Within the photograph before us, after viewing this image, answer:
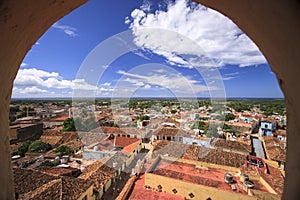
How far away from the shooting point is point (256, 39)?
86 centimetres

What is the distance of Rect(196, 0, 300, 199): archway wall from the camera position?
611 millimetres

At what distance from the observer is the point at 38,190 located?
6789 millimetres

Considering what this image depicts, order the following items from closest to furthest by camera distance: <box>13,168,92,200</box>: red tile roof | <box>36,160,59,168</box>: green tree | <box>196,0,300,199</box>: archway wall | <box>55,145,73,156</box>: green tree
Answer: <box>196,0,300,199</box>: archway wall
<box>13,168,92,200</box>: red tile roof
<box>36,160,59,168</box>: green tree
<box>55,145,73,156</box>: green tree

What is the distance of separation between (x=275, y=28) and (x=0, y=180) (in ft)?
4.25

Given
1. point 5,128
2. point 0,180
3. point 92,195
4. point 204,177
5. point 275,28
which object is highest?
point 275,28

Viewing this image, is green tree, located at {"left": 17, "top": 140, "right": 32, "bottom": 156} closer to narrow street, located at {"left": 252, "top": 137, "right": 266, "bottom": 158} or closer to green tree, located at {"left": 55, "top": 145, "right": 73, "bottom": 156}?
green tree, located at {"left": 55, "top": 145, "right": 73, "bottom": 156}

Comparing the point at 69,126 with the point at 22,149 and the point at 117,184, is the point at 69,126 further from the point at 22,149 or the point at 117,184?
the point at 117,184

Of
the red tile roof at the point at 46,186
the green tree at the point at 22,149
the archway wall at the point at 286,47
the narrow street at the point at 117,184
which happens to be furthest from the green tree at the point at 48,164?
the archway wall at the point at 286,47

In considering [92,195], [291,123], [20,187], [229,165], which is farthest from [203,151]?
[291,123]

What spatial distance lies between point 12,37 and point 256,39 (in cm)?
117

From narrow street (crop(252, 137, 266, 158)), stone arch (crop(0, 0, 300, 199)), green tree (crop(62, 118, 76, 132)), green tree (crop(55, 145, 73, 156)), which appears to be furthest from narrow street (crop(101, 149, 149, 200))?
green tree (crop(62, 118, 76, 132))

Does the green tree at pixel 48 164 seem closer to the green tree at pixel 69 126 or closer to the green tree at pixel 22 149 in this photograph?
the green tree at pixel 22 149

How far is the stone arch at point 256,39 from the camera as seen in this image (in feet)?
2.03

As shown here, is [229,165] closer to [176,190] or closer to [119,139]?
[176,190]
